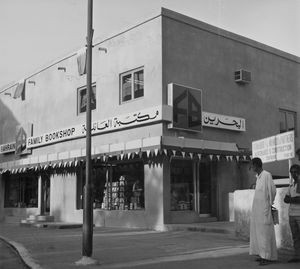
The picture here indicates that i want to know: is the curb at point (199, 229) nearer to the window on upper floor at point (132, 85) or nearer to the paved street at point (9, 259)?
the window on upper floor at point (132, 85)

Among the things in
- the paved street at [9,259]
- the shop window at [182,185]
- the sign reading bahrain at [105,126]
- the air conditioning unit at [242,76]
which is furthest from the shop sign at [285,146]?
the air conditioning unit at [242,76]

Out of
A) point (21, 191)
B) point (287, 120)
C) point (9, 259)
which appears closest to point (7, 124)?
point (21, 191)

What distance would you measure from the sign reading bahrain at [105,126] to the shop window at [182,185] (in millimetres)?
1810

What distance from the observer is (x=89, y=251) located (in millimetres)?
8984

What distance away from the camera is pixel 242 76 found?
62.5 ft

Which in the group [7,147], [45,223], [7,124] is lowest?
[45,223]

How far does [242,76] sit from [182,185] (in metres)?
5.06

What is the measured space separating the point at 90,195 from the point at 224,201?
10005mm

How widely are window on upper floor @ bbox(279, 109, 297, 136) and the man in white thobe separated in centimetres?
1347

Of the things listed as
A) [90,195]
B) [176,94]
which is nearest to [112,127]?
[176,94]

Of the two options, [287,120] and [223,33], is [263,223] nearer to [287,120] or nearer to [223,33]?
[223,33]

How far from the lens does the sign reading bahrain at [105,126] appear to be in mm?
16469

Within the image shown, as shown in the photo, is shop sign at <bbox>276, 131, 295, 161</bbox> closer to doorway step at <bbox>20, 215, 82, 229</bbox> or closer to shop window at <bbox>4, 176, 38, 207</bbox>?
doorway step at <bbox>20, 215, 82, 229</bbox>

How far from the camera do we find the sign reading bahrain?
16469mm
